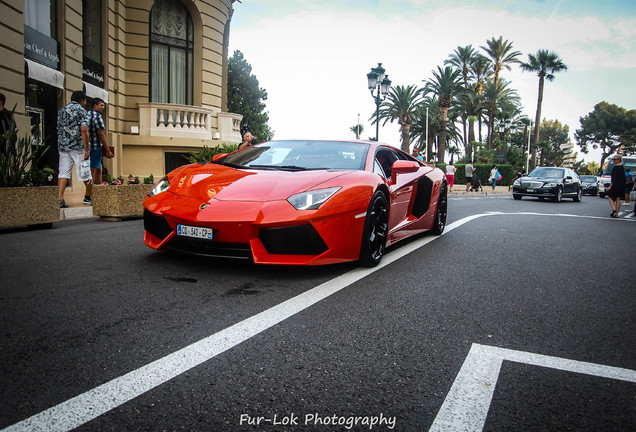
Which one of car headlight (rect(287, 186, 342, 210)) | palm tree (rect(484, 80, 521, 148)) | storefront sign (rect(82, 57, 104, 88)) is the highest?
palm tree (rect(484, 80, 521, 148))

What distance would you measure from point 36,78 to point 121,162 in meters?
5.71

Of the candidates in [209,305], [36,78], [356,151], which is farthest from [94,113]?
[209,305]

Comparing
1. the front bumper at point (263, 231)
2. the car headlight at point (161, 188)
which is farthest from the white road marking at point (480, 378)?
the car headlight at point (161, 188)

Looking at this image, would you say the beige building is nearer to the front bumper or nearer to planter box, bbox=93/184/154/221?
planter box, bbox=93/184/154/221

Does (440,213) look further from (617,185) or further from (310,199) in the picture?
(617,185)

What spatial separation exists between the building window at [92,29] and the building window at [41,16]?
2006 millimetres

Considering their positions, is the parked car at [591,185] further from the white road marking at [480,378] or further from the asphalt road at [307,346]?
the white road marking at [480,378]

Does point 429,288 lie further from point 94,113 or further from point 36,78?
point 36,78

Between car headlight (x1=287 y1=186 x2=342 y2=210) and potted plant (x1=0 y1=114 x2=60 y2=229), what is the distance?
4274mm

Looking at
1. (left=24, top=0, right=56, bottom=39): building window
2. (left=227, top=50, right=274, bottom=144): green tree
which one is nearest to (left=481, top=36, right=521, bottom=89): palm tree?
(left=227, top=50, right=274, bottom=144): green tree

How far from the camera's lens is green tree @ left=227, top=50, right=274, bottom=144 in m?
46.6

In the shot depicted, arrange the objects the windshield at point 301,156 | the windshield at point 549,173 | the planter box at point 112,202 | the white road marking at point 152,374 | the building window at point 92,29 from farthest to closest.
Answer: the windshield at point 549,173
the building window at point 92,29
the planter box at point 112,202
the windshield at point 301,156
the white road marking at point 152,374

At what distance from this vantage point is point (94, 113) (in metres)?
8.84

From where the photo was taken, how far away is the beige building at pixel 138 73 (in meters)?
13.6
